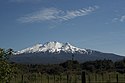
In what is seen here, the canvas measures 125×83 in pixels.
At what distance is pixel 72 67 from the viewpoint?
102 m

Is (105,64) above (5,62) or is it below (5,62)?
above

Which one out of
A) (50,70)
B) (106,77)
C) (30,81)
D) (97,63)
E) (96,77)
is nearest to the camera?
(30,81)

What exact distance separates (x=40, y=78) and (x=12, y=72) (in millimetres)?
36597

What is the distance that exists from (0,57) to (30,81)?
34.3 metres

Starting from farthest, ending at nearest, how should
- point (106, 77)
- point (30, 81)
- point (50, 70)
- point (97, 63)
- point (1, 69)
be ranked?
point (97, 63)
point (50, 70)
point (106, 77)
point (30, 81)
point (1, 69)

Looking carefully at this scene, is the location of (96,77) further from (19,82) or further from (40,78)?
(19,82)

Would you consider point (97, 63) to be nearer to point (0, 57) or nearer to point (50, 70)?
point (50, 70)

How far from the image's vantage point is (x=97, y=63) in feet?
349

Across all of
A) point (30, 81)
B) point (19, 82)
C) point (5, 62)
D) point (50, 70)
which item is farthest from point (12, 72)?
point (50, 70)

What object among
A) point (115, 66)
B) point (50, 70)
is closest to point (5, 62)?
point (50, 70)

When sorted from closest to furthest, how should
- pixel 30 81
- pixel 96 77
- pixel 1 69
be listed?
1. pixel 1 69
2. pixel 30 81
3. pixel 96 77

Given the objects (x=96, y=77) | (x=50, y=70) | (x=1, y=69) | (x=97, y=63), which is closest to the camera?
(x=1, y=69)

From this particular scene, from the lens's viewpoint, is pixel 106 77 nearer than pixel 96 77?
No

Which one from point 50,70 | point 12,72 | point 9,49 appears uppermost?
point 50,70
